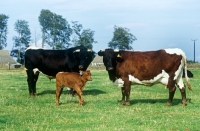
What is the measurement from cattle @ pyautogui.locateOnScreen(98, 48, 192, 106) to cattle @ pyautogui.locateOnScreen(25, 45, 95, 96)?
3274 millimetres

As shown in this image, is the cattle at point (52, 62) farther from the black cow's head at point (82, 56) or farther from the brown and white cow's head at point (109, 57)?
the brown and white cow's head at point (109, 57)

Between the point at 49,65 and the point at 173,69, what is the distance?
5.90 meters

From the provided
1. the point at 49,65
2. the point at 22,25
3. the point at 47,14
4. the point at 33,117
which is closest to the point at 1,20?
the point at 22,25

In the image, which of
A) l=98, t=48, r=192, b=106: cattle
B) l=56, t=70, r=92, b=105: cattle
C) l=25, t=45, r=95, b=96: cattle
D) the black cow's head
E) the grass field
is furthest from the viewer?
l=25, t=45, r=95, b=96: cattle

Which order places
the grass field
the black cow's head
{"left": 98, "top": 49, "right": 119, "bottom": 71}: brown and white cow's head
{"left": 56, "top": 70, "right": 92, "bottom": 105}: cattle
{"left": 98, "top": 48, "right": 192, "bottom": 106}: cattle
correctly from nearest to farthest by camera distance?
1. the grass field
2. {"left": 56, "top": 70, "right": 92, "bottom": 105}: cattle
3. {"left": 98, "top": 48, "right": 192, "bottom": 106}: cattle
4. {"left": 98, "top": 49, "right": 119, "bottom": 71}: brown and white cow's head
5. the black cow's head

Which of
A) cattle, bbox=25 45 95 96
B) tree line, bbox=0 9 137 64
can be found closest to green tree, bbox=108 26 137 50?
tree line, bbox=0 9 137 64

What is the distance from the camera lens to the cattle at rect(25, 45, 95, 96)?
1606cm

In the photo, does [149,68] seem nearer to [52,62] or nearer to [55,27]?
[52,62]

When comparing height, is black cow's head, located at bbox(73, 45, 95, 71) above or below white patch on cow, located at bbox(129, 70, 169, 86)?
above

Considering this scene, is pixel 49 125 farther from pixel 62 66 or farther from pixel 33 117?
pixel 62 66

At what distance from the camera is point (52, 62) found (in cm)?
1622

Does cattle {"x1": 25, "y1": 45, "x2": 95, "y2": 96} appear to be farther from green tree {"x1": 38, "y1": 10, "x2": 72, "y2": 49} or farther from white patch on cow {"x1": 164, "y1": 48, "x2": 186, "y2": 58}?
green tree {"x1": 38, "y1": 10, "x2": 72, "y2": 49}

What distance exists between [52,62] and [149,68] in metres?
5.19

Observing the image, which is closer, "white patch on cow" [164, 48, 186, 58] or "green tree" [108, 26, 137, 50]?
"white patch on cow" [164, 48, 186, 58]
